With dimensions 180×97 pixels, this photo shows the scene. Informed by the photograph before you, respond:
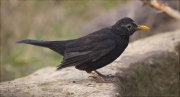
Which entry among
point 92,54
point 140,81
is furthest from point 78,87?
point 140,81

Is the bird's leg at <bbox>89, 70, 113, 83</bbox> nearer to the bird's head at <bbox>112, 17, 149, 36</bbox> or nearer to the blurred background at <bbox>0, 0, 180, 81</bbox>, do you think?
the bird's head at <bbox>112, 17, 149, 36</bbox>

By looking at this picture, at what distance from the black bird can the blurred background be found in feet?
9.28

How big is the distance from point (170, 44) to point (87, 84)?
1.90m

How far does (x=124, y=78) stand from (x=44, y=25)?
5320mm

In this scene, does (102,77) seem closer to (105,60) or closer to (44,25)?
(105,60)

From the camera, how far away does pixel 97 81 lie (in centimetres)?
463

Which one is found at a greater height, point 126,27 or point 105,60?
point 126,27

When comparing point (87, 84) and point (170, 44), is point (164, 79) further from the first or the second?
point (87, 84)

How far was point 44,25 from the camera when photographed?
9.75 meters

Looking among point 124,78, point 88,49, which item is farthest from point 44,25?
point 124,78

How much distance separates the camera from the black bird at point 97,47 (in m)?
4.61

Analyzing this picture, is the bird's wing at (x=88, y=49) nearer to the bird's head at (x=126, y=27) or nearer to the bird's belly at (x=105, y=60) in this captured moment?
the bird's belly at (x=105, y=60)

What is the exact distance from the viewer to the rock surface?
407 cm

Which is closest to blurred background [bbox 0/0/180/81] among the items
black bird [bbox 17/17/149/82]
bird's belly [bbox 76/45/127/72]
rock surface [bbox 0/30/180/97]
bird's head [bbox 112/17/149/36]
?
rock surface [bbox 0/30/180/97]
